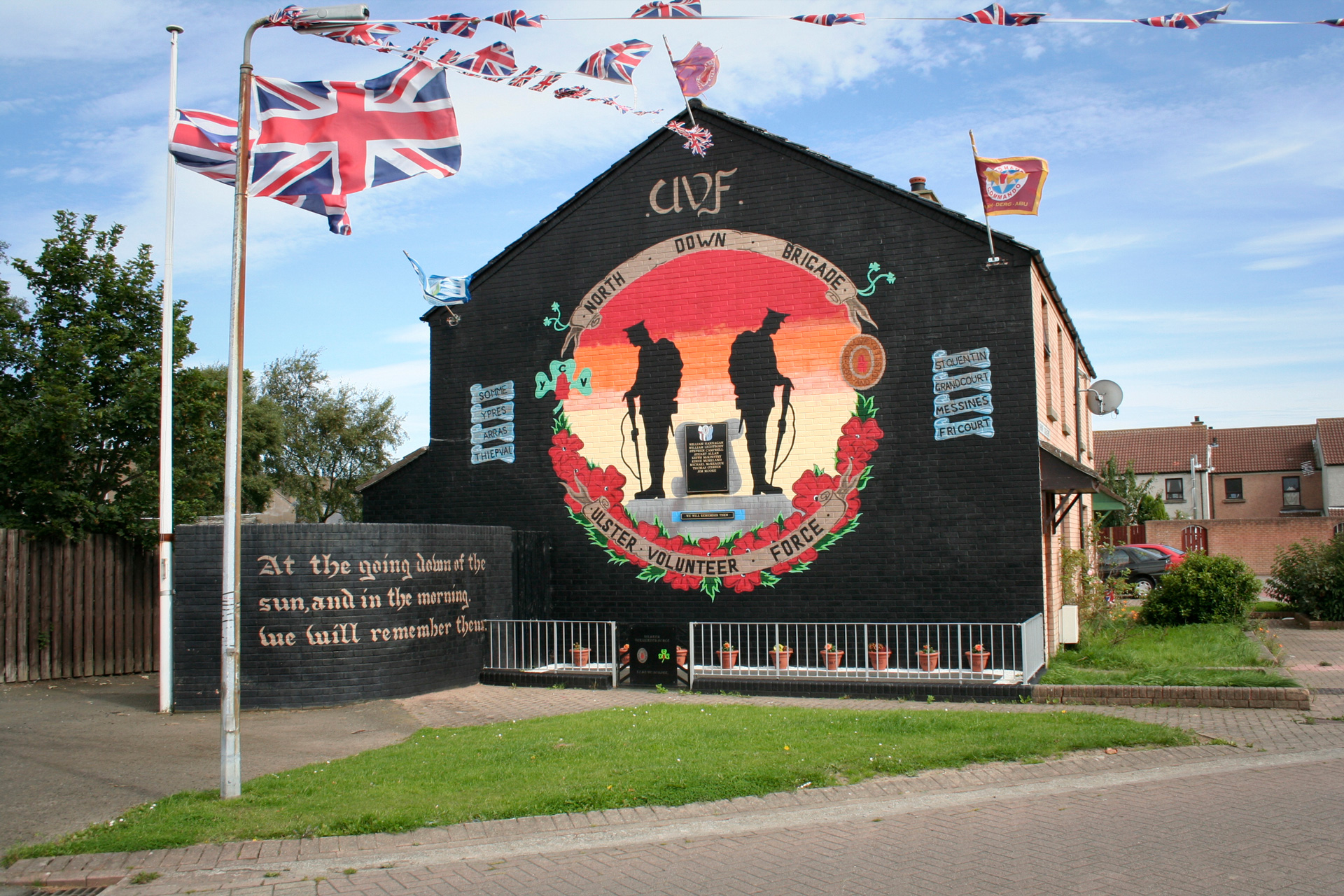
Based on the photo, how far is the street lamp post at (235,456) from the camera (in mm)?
8312

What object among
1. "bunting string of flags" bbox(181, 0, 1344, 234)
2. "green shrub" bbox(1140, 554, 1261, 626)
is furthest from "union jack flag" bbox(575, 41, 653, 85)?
"green shrub" bbox(1140, 554, 1261, 626)

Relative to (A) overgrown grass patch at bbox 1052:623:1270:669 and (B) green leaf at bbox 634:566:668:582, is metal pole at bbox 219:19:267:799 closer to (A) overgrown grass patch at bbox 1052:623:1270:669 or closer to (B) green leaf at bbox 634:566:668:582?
(B) green leaf at bbox 634:566:668:582

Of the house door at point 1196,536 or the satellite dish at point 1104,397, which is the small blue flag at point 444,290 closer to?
the satellite dish at point 1104,397

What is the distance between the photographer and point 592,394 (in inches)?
690

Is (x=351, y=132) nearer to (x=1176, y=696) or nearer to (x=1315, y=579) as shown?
(x=1176, y=696)

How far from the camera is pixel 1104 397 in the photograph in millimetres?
20453

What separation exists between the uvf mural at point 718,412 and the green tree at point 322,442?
2913 centimetres

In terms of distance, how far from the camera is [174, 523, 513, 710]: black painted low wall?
43.1 feet

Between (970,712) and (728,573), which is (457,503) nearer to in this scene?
(728,573)

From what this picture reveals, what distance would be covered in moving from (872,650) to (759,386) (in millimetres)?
4551

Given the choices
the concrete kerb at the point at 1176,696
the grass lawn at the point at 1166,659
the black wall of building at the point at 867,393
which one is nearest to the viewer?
the concrete kerb at the point at 1176,696

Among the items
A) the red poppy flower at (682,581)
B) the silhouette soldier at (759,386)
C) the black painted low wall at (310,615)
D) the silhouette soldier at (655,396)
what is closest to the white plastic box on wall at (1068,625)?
the silhouette soldier at (759,386)

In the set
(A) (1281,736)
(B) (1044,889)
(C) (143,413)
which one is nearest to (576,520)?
(C) (143,413)

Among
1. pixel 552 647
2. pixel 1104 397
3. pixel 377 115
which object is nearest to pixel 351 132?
pixel 377 115
